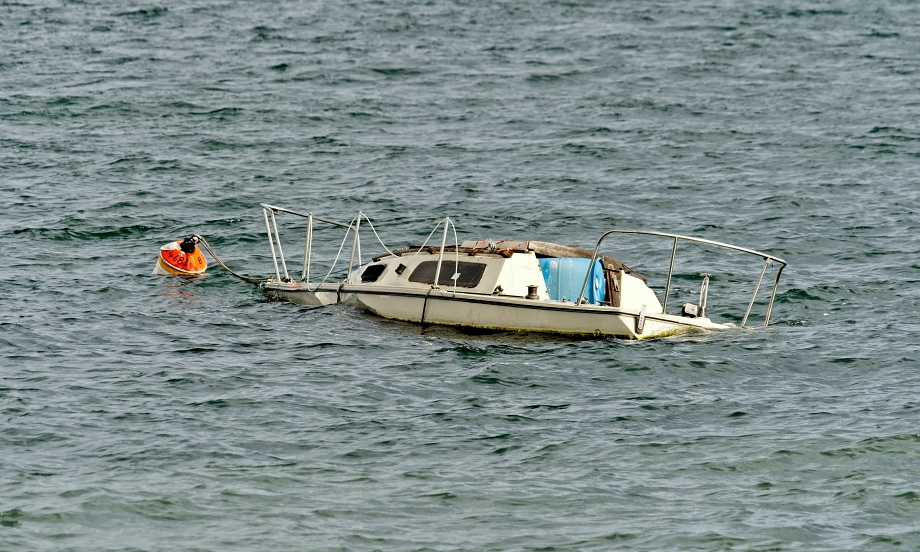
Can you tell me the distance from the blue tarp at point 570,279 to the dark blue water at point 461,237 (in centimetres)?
180

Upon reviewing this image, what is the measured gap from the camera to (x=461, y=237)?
27.2m

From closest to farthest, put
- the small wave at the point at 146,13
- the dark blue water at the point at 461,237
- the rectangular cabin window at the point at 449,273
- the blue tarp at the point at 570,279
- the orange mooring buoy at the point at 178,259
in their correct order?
the dark blue water at the point at 461,237, the rectangular cabin window at the point at 449,273, the blue tarp at the point at 570,279, the orange mooring buoy at the point at 178,259, the small wave at the point at 146,13

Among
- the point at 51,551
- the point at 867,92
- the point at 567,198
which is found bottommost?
the point at 51,551

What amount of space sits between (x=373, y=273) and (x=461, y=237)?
5932 millimetres

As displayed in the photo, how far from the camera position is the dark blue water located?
12898mm

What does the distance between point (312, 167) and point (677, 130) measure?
38.4 ft

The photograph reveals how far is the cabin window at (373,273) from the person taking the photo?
70.3 feet

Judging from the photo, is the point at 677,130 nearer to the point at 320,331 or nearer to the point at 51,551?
the point at 320,331

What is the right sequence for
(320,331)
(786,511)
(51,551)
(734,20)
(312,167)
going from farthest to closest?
(734,20)
(312,167)
(320,331)
(786,511)
(51,551)

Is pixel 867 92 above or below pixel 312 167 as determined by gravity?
above

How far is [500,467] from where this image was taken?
13.8 metres

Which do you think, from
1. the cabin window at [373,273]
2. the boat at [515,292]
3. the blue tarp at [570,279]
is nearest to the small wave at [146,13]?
the boat at [515,292]

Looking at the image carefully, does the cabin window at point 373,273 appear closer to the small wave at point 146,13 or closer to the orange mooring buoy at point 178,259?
the orange mooring buoy at point 178,259

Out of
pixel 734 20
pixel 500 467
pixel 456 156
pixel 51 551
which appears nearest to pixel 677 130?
pixel 456 156
